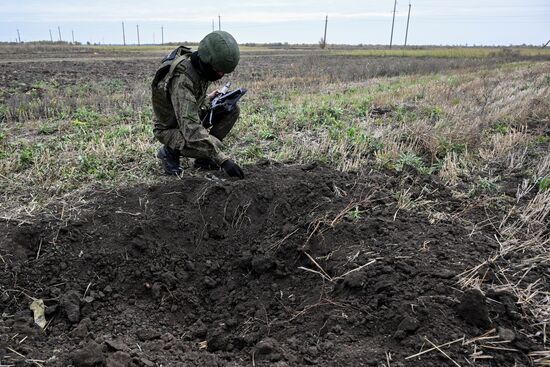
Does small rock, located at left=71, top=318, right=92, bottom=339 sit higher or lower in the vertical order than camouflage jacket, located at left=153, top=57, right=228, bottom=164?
lower

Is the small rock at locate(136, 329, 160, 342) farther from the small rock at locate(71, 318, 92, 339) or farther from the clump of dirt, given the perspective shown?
the small rock at locate(71, 318, 92, 339)

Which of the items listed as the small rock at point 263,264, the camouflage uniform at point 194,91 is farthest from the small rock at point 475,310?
the camouflage uniform at point 194,91

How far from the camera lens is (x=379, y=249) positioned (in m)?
3.09

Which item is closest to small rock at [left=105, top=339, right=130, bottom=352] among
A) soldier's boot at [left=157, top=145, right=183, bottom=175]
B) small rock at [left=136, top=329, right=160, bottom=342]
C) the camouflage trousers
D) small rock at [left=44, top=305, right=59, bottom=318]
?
small rock at [left=136, top=329, right=160, bottom=342]

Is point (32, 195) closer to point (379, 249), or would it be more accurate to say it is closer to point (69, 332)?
point (69, 332)

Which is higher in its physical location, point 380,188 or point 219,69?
point 219,69

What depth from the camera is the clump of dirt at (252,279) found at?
2393 mm

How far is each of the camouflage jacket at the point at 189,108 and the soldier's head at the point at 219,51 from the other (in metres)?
0.22

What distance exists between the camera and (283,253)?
3.40 m

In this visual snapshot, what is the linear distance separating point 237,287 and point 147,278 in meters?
0.68

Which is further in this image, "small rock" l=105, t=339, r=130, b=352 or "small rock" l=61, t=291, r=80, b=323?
"small rock" l=61, t=291, r=80, b=323

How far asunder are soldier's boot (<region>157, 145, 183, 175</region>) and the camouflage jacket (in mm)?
265

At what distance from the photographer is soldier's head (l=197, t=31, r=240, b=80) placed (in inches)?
149

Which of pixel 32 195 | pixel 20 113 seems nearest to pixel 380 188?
pixel 32 195
